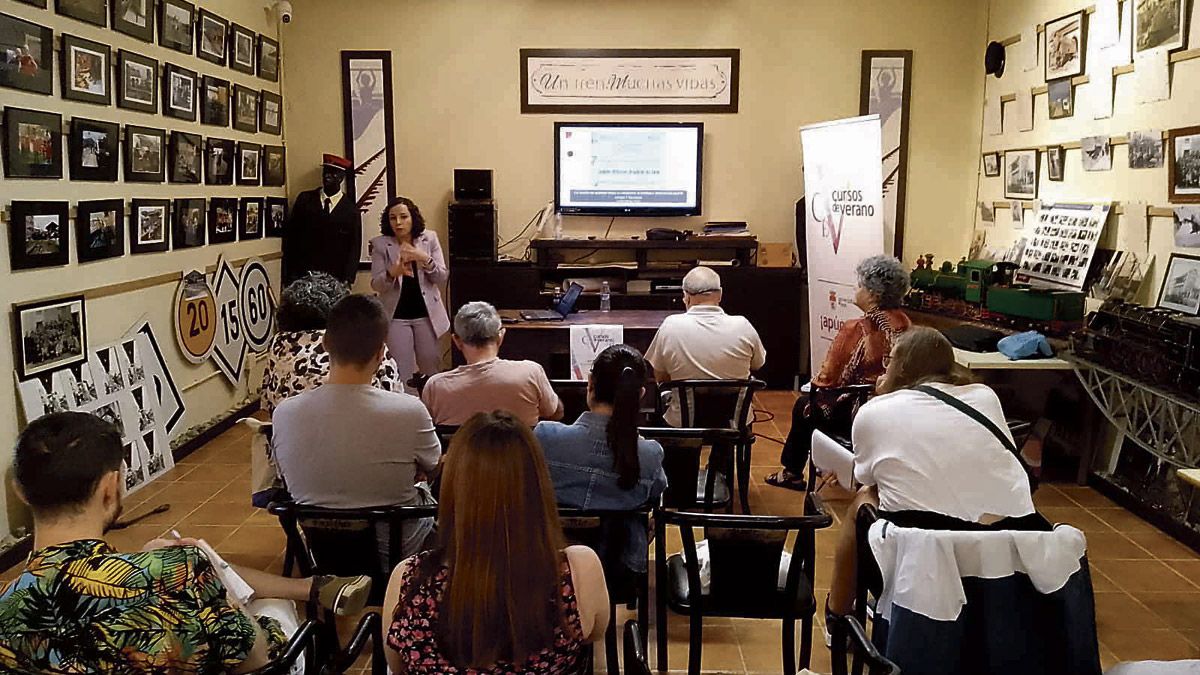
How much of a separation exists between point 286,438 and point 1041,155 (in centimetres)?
501

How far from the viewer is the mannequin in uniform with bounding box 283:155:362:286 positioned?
21.9ft

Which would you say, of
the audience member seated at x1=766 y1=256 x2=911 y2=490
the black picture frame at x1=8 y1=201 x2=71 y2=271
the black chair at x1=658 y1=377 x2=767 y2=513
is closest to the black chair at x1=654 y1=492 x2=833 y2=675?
the black chair at x1=658 y1=377 x2=767 y2=513

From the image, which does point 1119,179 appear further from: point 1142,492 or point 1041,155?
point 1142,492

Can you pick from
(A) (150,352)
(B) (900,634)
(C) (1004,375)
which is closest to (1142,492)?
(C) (1004,375)

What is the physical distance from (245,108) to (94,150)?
1.95m

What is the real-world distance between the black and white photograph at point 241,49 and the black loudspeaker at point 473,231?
5.45ft

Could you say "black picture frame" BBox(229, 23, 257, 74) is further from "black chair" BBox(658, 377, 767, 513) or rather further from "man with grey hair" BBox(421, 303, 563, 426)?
"black chair" BBox(658, 377, 767, 513)

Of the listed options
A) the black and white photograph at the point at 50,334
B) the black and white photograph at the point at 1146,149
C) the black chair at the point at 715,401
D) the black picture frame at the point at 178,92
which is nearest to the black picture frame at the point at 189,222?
the black picture frame at the point at 178,92

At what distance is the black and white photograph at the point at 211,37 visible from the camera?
18.1 feet

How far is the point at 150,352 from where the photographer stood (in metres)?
4.93

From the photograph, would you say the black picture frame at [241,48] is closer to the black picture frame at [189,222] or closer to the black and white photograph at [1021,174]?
the black picture frame at [189,222]

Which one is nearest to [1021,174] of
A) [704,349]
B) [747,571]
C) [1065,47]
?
[1065,47]

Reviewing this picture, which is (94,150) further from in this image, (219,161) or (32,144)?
(219,161)

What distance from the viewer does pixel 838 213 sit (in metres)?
5.94
